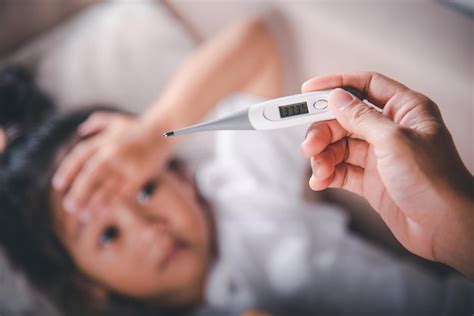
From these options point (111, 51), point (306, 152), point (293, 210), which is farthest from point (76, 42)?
point (306, 152)

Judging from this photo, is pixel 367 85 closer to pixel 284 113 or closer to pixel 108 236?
pixel 284 113

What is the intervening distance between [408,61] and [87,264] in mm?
539

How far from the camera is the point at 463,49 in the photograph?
0.57 metres

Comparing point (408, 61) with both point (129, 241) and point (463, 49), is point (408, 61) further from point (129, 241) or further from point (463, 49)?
point (129, 241)

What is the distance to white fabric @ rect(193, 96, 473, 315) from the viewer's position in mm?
715

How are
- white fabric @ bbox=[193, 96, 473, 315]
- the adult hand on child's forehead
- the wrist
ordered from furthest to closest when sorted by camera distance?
white fabric @ bbox=[193, 96, 473, 315] < the adult hand on child's forehead < the wrist

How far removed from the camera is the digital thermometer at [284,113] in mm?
326

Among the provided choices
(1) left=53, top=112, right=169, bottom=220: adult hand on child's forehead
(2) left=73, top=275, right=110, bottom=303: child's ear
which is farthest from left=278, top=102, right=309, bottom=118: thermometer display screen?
(2) left=73, top=275, right=110, bottom=303: child's ear

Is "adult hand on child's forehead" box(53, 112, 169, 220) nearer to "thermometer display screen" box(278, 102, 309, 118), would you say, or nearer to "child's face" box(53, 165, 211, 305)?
"child's face" box(53, 165, 211, 305)

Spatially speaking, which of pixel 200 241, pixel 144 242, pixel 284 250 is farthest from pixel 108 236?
pixel 284 250

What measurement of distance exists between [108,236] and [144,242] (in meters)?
0.05

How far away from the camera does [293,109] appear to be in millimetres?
327

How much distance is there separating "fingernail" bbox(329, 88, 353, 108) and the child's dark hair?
44 cm

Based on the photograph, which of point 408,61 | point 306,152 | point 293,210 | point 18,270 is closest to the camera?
point 306,152
